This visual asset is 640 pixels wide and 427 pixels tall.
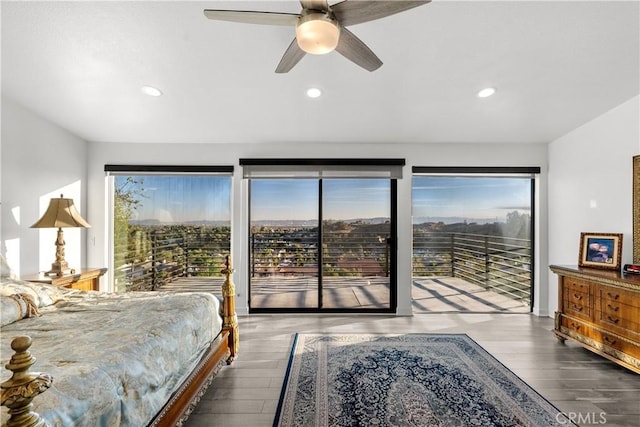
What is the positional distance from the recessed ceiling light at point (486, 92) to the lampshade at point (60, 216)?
4.07 m

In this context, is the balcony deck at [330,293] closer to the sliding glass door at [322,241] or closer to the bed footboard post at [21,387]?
the sliding glass door at [322,241]

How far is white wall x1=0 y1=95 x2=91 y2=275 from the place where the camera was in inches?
115

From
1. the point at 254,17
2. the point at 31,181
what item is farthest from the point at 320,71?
the point at 31,181

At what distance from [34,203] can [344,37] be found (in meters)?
3.55

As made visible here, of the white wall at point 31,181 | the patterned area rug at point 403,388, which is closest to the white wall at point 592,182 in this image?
the patterned area rug at point 403,388

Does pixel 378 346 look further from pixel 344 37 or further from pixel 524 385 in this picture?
pixel 344 37

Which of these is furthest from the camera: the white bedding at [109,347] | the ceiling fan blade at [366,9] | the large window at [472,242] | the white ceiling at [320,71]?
the large window at [472,242]

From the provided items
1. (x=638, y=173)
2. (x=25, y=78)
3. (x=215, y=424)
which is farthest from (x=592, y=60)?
(x=25, y=78)

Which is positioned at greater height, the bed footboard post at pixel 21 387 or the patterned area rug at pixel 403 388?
the bed footboard post at pixel 21 387

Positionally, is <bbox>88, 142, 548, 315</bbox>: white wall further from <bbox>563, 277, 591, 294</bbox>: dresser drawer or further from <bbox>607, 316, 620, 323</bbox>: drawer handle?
<bbox>607, 316, 620, 323</bbox>: drawer handle

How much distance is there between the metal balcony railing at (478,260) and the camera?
438cm

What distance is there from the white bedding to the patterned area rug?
0.83 m

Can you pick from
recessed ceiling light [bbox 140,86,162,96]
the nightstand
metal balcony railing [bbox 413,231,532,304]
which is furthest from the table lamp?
metal balcony railing [bbox 413,231,532,304]

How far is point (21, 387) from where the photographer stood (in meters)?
0.83
